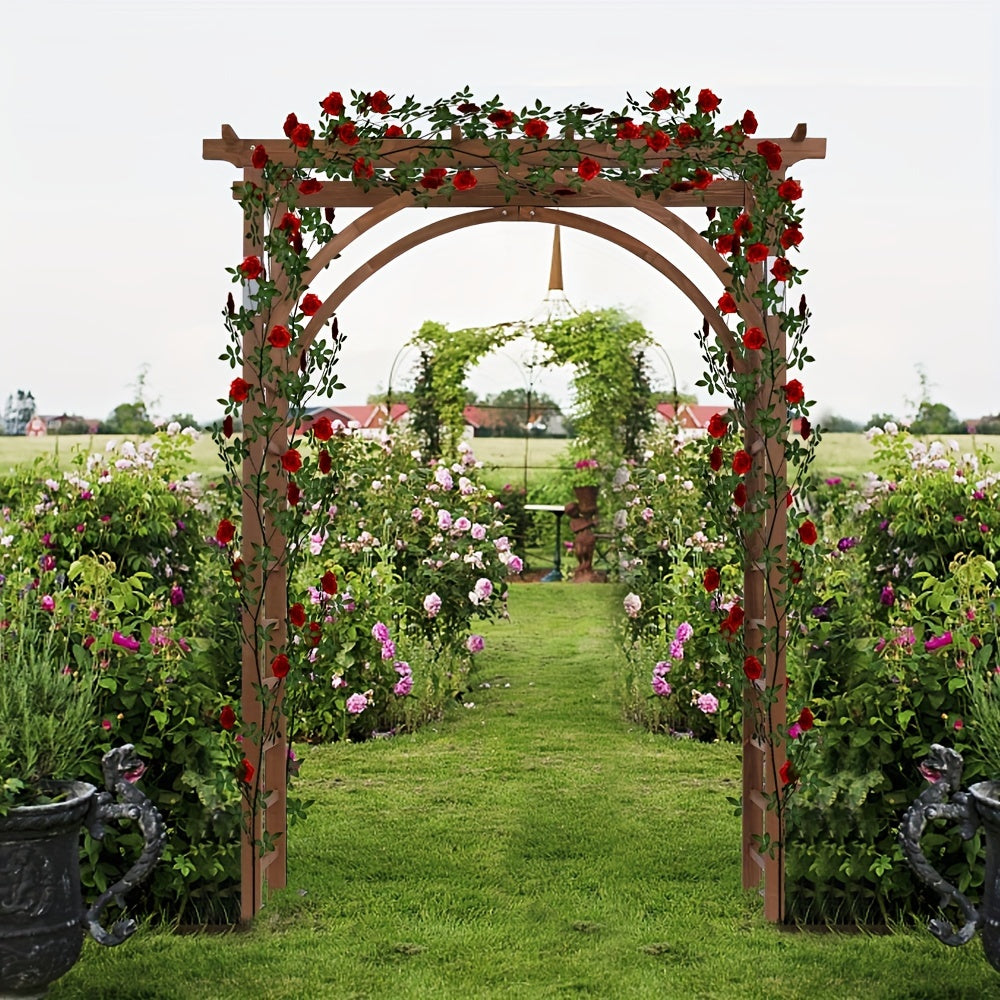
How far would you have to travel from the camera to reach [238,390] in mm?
3141

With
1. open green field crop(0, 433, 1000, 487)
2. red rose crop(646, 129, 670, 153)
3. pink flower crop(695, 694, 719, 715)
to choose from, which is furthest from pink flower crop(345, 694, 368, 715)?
open green field crop(0, 433, 1000, 487)

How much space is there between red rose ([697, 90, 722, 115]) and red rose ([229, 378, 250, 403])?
1357 mm

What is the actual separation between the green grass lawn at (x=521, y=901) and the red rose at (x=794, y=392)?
4.52ft

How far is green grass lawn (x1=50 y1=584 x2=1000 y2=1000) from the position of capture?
9.61ft

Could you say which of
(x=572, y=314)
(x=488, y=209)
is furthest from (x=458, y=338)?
(x=488, y=209)

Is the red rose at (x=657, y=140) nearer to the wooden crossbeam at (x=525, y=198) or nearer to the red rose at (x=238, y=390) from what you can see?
the wooden crossbeam at (x=525, y=198)

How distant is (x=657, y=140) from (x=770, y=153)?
29cm

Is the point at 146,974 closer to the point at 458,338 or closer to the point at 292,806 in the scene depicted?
the point at 292,806

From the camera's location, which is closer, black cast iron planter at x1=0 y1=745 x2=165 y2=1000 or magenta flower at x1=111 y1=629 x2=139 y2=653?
black cast iron planter at x1=0 y1=745 x2=165 y2=1000

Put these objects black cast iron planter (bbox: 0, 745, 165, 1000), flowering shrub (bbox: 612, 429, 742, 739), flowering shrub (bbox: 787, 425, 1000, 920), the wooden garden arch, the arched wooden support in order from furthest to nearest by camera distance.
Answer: flowering shrub (bbox: 612, 429, 742, 739) → the arched wooden support → the wooden garden arch → flowering shrub (bbox: 787, 425, 1000, 920) → black cast iron planter (bbox: 0, 745, 165, 1000)

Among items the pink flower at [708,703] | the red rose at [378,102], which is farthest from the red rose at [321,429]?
the pink flower at [708,703]

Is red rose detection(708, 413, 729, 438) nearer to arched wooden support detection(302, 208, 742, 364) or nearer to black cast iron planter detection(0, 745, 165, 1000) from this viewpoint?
arched wooden support detection(302, 208, 742, 364)

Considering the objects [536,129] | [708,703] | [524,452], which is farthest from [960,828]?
[524,452]

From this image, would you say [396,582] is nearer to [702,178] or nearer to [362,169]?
[362,169]
